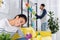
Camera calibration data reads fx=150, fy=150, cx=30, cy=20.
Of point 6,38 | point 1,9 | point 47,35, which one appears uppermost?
point 1,9

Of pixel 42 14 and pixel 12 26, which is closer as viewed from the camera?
pixel 12 26

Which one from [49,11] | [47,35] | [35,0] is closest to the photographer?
[47,35]

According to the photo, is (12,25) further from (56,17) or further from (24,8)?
(56,17)

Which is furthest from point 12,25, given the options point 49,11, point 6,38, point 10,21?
point 49,11

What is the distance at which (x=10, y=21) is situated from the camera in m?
2.16

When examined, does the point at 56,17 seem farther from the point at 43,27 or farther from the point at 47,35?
the point at 47,35

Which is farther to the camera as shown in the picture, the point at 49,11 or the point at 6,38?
the point at 49,11

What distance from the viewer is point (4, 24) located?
6.97 feet

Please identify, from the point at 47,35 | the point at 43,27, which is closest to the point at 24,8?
the point at 47,35

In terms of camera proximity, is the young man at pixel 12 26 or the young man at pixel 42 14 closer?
the young man at pixel 12 26

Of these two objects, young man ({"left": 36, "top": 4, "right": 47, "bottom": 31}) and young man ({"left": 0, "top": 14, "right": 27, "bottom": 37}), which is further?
young man ({"left": 36, "top": 4, "right": 47, "bottom": 31})

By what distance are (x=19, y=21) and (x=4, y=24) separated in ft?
0.71

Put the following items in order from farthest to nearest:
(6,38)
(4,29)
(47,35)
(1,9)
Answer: (47,35) → (1,9) → (4,29) → (6,38)

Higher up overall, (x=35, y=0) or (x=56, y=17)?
(x=35, y=0)
